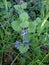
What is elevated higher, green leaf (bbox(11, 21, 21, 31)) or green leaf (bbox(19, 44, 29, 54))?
green leaf (bbox(11, 21, 21, 31))

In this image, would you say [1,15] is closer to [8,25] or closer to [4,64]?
[8,25]

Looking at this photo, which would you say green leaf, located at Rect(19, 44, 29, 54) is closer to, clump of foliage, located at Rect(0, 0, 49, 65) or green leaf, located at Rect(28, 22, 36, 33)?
clump of foliage, located at Rect(0, 0, 49, 65)

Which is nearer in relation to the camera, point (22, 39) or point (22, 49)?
point (22, 49)

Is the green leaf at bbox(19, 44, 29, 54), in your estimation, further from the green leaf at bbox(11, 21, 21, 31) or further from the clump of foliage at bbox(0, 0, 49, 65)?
the green leaf at bbox(11, 21, 21, 31)

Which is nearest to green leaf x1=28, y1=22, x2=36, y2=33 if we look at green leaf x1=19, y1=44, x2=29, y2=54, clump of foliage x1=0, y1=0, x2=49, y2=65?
clump of foliage x1=0, y1=0, x2=49, y2=65

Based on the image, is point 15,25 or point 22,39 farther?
point 22,39

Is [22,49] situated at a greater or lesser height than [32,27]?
lesser

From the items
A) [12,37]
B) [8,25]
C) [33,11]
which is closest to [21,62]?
[12,37]

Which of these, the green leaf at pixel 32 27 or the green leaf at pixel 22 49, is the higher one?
the green leaf at pixel 32 27

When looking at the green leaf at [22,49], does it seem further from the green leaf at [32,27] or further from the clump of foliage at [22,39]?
the green leaf at [32,27]

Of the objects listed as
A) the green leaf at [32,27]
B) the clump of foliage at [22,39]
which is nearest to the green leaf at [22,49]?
the clump of foliage at [22,39]

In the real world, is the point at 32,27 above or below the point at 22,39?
above

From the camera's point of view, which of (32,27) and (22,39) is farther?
(22,39)

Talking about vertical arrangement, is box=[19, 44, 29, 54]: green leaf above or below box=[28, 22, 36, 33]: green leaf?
below
